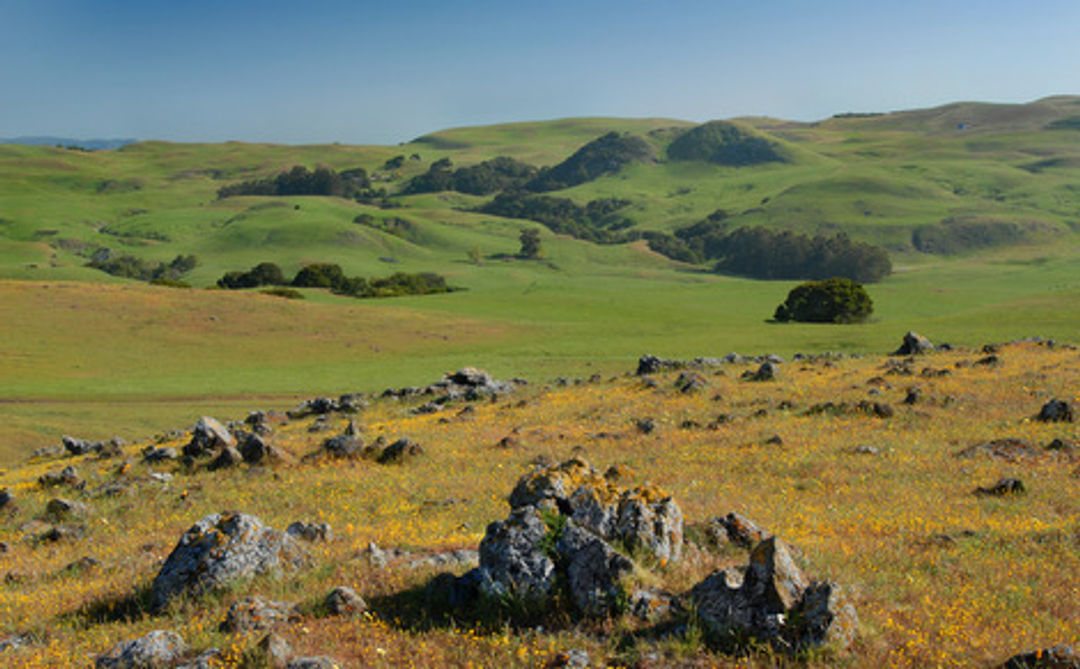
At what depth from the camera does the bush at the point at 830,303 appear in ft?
287

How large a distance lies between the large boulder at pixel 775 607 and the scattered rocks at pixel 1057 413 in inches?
798

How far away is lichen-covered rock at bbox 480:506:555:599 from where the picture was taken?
9.48 metres

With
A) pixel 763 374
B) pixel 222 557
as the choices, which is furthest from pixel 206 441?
pixel 763 374

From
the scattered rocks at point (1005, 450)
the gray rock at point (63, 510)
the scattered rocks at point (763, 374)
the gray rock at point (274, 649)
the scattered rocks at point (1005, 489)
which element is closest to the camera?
the gray rock at point (274, 649)

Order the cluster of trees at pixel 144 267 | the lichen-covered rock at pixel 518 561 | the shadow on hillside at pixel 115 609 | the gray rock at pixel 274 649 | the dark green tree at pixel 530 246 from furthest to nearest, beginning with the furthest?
the dark green tree at pixel 530 246
the cluster of trees at pixel 144 267
the shadow on hillside at pixel 115 609
the lichen-covered rock at pixel 518 561
the gray rock at pixel 274 649

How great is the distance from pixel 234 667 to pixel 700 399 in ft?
86.0

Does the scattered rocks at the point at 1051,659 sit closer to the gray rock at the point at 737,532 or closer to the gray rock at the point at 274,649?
the gray rock at the point at 737,532

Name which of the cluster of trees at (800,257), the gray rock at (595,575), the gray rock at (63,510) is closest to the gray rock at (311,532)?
the gray rock at (595,575)

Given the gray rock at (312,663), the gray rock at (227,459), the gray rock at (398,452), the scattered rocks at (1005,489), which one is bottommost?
the gray rock at (227,459)

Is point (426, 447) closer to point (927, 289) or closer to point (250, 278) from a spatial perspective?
point (250, 278)

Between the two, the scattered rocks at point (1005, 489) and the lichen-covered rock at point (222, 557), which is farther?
the scattered rocks at point (1005, 489)

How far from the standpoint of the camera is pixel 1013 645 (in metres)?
8.34

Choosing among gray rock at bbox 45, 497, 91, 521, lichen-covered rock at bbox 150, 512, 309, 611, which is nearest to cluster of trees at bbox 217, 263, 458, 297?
gray rock at bbox 45, 497, 91, 521

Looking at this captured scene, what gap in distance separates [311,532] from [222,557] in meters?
3.03
